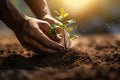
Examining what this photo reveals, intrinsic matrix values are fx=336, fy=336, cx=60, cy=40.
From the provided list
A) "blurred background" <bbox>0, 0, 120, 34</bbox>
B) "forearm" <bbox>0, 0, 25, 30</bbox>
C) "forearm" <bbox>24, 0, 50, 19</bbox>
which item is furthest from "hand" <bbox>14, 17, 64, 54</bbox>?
"blurred background" <bbox>0, 0, 120, 34</bbox>

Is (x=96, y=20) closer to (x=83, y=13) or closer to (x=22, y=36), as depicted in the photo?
(x=83, y=13)

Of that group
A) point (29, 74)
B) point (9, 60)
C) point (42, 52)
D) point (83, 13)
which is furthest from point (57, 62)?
point (83, 13)

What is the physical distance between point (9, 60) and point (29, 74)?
64.5 inches

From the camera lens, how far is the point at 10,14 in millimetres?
4121

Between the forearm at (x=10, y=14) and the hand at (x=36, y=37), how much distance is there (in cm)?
10

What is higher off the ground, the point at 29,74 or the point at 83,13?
the point at 83,13

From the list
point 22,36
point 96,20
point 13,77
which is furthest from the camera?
point 96,20

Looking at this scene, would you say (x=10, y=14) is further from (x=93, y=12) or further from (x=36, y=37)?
(x=93, y=12)

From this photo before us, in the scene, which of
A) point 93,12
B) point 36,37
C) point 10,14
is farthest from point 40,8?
point 93,12

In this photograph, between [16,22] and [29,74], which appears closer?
[29,74]

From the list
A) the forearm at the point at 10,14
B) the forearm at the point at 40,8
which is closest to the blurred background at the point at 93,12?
the forearm at the point at 40,8

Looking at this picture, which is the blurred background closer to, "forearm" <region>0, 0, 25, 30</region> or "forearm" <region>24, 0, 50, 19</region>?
"forearm" <region>24, 0, 50, 19</region>

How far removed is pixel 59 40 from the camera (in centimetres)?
422

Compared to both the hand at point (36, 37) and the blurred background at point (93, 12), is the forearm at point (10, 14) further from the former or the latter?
the blurred background at point (93, 12)
